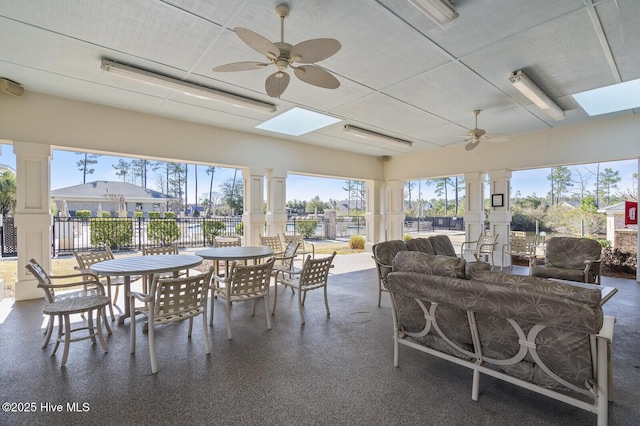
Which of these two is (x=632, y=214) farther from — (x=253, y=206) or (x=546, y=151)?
(x=253, y=206)

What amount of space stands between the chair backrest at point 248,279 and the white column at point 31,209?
11.7 ft

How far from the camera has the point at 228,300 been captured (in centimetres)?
313

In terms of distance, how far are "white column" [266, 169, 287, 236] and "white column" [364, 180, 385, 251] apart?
329 cm

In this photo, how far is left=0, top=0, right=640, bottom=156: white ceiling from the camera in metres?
2.54

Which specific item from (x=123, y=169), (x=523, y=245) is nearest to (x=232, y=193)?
(x=123, y=169)

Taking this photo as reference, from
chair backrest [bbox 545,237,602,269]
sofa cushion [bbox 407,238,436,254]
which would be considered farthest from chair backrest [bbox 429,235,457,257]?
chair backrest [bbox 545,237,602,269]

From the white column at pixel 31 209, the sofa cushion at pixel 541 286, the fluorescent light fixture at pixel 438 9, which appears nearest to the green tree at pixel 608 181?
the fluorescent light fixture at pixel 438 9

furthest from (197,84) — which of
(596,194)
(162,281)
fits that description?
(596,194)

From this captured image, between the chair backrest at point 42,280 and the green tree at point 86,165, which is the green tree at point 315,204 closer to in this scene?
the green tree at point 86,165

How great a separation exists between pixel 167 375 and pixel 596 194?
47.8 feet

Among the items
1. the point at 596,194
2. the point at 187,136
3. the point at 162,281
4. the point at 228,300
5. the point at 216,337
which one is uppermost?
the point at 187,136

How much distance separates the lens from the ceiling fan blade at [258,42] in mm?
2140

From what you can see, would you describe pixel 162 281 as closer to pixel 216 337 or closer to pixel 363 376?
pixel 216 337

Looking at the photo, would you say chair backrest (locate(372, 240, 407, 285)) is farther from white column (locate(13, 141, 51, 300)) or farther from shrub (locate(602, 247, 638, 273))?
shrub (locate(602, 247, 638, 273))
